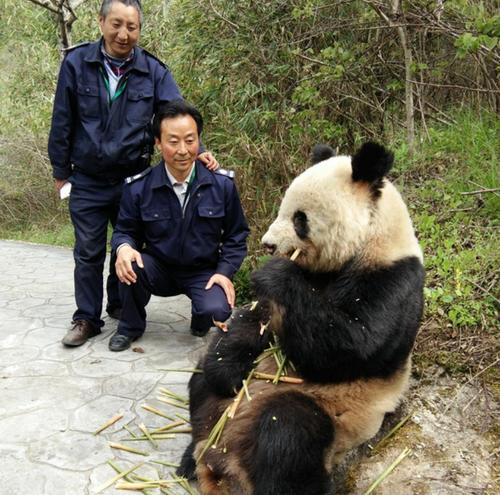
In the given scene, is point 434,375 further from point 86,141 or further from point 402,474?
point 86,141

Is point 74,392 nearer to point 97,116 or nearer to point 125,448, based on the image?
point 125,448

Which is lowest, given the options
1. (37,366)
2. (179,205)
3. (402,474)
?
(37,366)

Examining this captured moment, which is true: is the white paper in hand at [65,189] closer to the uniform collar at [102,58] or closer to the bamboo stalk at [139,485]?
the uniform collar at [102,58]

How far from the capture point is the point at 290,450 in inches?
82.2

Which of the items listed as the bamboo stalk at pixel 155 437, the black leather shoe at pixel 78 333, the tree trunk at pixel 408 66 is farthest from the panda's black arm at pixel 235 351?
the tree trunk at pixel 408 66

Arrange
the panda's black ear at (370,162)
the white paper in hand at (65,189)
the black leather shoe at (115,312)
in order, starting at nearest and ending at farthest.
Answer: the panda's black ear at (370,162)
the white paper in hand at (65,189)
the black leather shoe at (115,312)

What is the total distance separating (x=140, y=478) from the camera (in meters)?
2.55

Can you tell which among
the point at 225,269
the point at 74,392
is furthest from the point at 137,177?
the point at 74,392

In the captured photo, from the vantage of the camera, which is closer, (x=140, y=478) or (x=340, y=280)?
(x=340, y=280)

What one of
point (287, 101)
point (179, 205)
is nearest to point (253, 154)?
point (287, 101)

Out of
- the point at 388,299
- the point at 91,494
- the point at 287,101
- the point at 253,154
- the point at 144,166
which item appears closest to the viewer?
the point at 388,299

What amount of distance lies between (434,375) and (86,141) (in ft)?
9.08

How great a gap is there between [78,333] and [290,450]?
7.91 ft

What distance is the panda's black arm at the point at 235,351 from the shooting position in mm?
2533
